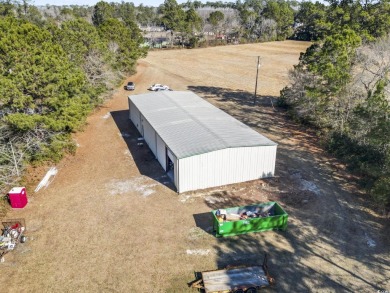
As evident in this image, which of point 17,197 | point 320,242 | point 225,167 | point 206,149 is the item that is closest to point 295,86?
point 225,167

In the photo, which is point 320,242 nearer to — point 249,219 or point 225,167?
point 249,219

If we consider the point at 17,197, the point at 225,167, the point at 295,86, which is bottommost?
the point at 17,197

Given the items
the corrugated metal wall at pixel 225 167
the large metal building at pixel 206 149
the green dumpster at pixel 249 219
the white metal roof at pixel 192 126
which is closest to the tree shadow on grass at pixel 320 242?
the green dumpster at pixel 249 219

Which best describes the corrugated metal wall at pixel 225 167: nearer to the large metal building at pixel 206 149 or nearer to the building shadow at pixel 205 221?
the large metal building at pixel 206 149

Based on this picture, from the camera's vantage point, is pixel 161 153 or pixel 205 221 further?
pixel 161 153

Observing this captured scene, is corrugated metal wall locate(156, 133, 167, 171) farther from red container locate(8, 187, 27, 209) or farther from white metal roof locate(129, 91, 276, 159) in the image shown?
red container locate(8, 187, 27, 209)

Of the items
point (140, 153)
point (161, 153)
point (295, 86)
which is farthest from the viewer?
point (295, 86)

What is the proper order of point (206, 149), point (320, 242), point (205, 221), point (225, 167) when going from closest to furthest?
point (320, 242) < point (205, 221) < point (206, 149) < point (225, 167)
